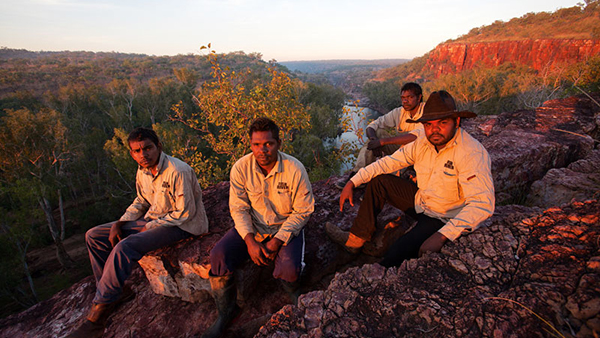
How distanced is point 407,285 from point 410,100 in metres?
3.42

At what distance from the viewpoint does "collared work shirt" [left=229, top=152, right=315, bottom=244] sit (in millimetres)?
2885

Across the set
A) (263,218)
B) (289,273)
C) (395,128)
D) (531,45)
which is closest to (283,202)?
(263,218)

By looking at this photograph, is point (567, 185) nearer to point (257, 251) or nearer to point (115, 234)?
point (257, 251)

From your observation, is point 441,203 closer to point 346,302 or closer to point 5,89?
point 346,302

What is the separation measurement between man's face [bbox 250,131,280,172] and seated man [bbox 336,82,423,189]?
189cm

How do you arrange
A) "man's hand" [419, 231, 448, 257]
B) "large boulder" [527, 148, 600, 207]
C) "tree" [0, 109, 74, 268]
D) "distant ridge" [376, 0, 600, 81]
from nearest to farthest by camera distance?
"man's hand" [419, 231, 448, 257] < "large boulder" [527, 148, 600, 207] < "tree" [0, 109, 74, 268] < "distant ridge" [376, 0, 600, 81]

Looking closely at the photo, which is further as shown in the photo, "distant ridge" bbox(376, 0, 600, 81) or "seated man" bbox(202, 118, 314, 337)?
"distant ridge" bbox(376, 0, 600, 81)

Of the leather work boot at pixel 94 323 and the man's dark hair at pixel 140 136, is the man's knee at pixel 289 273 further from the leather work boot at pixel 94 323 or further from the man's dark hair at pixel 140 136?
the man's dark hair at pixel 140 136

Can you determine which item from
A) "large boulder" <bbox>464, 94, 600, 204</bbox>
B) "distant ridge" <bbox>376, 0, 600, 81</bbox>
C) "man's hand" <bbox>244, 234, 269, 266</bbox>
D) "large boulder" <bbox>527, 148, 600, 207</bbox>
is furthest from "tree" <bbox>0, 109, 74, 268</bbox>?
"distant ridge" <bbox>376, 0, 600, 81</bbox>

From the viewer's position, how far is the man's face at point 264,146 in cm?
274

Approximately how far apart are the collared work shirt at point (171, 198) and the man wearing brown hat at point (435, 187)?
1866 mm

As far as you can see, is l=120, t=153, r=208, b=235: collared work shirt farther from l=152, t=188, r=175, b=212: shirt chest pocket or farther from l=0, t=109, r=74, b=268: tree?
l=0, t=109, r=74, b=268: tree

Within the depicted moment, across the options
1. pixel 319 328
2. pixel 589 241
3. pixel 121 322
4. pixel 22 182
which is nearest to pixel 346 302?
pixel 319 328

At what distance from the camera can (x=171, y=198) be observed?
3.24m
